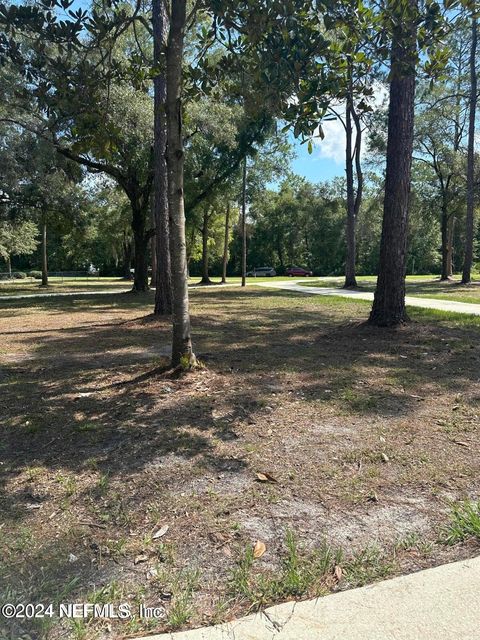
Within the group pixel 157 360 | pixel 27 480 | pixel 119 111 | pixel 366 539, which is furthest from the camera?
pixel 119 111

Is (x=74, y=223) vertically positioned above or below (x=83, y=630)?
above

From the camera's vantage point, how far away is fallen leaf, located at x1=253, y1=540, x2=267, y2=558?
2.25 metres

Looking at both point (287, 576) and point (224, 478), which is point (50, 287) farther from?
point (287, 576)

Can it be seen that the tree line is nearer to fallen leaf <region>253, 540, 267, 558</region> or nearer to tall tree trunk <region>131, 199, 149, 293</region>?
tall tree trunk <region>131, 199, 149, 293</region>

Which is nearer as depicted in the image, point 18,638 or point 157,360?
point 18,638

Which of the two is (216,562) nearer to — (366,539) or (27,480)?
(366,539)

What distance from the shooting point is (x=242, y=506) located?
2.68 m

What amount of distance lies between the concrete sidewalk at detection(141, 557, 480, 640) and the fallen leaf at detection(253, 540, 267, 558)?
1.03 feet

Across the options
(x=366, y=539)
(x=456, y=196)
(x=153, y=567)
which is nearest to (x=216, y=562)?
(x=153, y=567)

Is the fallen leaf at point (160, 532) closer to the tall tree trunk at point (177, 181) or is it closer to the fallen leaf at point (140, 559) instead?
the fallen leaf at point (140, 559)

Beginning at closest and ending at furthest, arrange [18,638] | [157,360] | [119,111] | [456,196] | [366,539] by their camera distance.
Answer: [18,638] → [366,539] → [157,360] → [119,111] → [456,196]

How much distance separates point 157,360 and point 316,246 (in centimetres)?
5681

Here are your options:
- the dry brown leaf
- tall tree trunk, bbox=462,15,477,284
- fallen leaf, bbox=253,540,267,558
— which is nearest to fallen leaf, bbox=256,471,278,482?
fallen leaf, bbox=253,540,267,558

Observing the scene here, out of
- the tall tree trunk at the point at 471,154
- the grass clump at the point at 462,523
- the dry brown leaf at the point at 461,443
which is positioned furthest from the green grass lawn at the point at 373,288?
the grass clump at the point at 462,523
